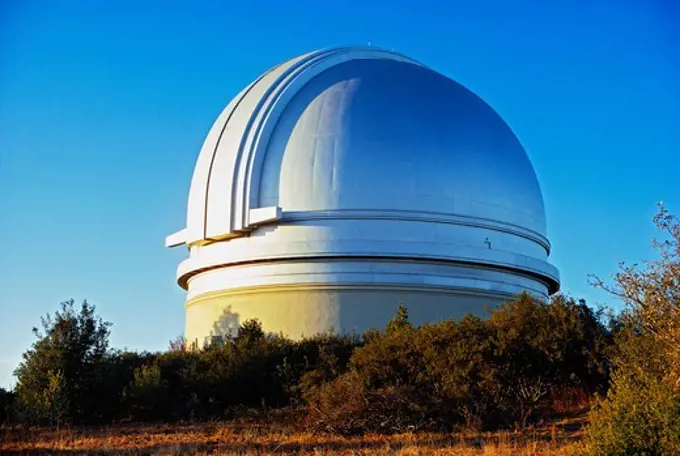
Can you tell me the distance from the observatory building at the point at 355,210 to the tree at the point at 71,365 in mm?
5843

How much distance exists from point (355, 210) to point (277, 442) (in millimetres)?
10935

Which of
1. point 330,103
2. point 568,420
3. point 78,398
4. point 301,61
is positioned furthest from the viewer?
point 301,61

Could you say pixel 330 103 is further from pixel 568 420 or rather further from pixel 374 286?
pixel 568 420

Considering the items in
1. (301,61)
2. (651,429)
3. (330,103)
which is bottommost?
(651,429)

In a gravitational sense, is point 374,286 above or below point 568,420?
above

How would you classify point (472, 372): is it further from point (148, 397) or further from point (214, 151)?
point (214, 151)

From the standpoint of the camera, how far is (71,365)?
57.9ft

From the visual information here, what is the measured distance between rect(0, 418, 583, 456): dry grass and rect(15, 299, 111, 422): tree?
2.20 m

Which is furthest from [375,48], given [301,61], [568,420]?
[568,420]

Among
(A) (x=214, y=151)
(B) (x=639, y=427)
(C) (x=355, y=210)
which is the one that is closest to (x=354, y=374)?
(B) (x=639, y=427)

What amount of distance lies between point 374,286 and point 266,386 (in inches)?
201

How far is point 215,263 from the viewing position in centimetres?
2448

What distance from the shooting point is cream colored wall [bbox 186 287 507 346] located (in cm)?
→ 2248

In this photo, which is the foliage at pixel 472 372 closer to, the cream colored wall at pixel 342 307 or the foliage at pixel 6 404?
the foliage at pixel 6 404
